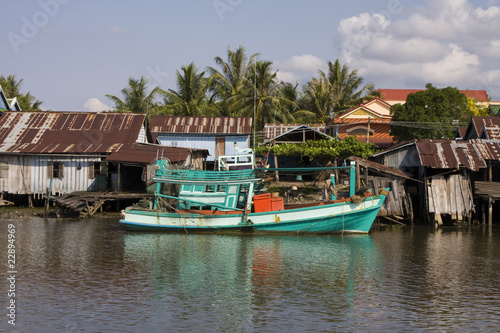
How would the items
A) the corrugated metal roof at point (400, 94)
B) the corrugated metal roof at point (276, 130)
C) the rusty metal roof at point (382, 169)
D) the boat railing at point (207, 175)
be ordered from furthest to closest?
the corrugated metal roof at point (400, 94)
the corrugated metal roof at point (276, 130)
the rusty metal roof at point (382, 169)
the boat railing at point (207, 175)

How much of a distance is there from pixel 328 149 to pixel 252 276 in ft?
57.1

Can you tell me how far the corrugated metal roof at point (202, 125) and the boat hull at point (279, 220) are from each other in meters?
16.4

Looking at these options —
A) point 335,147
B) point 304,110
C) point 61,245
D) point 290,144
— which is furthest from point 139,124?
point 304,110

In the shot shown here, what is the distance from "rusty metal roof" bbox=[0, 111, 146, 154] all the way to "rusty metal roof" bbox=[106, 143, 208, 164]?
4.28ft

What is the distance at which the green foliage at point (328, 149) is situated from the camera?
107 feet

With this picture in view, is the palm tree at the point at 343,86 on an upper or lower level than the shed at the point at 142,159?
upper

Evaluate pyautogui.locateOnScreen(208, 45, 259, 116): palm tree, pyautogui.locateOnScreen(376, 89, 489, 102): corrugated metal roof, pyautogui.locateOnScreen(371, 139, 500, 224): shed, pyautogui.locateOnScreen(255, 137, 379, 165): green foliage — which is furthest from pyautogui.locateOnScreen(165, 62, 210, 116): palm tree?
pyautogui.locateOnScreen(376, 89, 489, 102): corrugated metal roof

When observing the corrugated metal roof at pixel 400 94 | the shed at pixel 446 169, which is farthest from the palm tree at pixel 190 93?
the corrugated metal roof at pixel 400 94

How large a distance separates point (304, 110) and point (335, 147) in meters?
17.6

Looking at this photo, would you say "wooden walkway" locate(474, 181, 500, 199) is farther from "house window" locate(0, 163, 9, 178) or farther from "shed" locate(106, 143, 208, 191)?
"house window" locate(0, 163, 9, 178)

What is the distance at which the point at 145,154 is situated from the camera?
31.3m

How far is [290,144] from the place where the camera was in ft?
115

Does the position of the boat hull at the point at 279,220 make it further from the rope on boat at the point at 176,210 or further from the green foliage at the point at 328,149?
the green foliage at the point at 328,149

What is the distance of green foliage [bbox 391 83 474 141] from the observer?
39.9m
